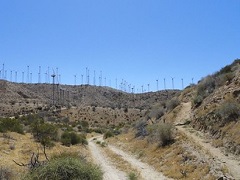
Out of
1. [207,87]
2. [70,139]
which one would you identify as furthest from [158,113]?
[70,139]

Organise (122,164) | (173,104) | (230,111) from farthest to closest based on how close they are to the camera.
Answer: (173,104), (122,164), (230,111)

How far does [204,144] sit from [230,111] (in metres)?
3.75

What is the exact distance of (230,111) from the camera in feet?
92.6

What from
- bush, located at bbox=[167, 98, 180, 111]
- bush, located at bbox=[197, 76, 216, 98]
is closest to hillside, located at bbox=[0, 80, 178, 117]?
bush, located at bbox=[167, 98, 180, 111]

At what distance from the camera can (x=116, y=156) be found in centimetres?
3425

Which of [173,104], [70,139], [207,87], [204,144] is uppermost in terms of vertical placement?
[207,87]

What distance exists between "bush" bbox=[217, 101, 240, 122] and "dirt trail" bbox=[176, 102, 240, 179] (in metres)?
2.55

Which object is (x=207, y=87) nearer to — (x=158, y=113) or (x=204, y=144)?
(x=158, y=113)

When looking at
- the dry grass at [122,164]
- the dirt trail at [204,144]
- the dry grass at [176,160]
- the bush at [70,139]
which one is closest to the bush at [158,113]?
the dirt trail at [204,144]

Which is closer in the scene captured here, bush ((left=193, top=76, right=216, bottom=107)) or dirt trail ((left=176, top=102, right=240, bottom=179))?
dirt trail ((left=176, top=102, right=240, bottom=179))

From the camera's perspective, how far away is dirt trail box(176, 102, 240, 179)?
19.5 m

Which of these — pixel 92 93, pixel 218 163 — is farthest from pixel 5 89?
pixel 218 163

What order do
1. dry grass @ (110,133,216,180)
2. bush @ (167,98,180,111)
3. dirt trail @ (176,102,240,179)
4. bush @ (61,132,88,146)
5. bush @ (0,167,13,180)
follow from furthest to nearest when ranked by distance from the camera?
bush @ (167,98,180,111) < bush @ (61,132,88,146) < dry grass @ (110,133,216,180) < dirt trail @ (176,102,240,179) < bush @ (0,167,13,180)

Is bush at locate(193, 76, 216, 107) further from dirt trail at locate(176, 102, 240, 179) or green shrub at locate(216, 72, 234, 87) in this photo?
dirt trail at locate(176, 102, 240, 179)
